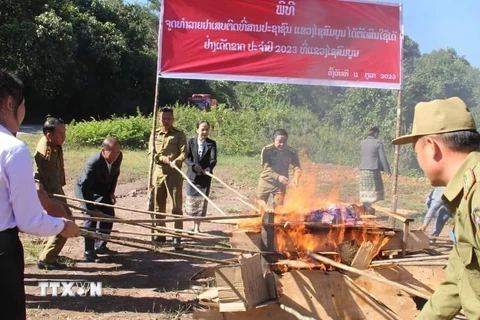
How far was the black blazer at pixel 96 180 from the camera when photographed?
256 inches

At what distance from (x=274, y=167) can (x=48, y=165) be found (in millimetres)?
3160

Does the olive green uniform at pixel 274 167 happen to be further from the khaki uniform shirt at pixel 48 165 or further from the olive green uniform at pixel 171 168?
the khaki uniform shirt at pixel 48 165

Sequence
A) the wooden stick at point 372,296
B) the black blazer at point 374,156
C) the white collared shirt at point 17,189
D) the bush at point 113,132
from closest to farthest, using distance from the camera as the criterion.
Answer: the white collared shirt at point 17,189 < the wooden stick at point 372,296 < the black blazer at point 374,156 < the bush at point 113,132

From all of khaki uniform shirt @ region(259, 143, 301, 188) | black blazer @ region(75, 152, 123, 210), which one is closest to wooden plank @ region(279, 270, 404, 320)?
khaki uniform shirt @ region(259, 143, 301, 188)

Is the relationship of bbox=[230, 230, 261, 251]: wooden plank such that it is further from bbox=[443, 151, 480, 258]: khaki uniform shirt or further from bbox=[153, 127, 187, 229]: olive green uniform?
bbox=[153, 127, 187, 229]: olive green uniform

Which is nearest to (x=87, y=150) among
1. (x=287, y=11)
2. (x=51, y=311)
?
(x=287, y=11)

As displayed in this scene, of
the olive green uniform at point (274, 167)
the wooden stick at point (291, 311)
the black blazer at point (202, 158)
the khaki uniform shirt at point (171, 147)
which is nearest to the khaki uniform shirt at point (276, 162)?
the olive green uniform at point (274, 167)

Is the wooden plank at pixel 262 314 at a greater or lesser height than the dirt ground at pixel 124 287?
greater

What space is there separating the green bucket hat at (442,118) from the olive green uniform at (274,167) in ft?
16.4

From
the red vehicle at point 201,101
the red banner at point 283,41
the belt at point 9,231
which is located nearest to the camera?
the belt at point 9,231

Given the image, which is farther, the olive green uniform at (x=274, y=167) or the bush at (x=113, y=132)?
the bush at (x=113, y=132)

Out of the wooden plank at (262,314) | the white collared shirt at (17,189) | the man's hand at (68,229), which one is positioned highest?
the white collared shirt at (17,189)

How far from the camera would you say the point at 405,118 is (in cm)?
1627

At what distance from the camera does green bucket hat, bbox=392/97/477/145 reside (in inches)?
84.6
